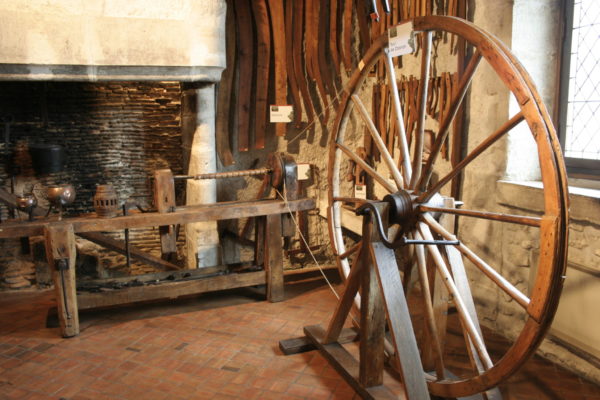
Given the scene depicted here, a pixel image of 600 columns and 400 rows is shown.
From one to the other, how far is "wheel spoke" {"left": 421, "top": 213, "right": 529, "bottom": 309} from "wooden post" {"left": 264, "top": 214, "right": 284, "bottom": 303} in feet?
6.49

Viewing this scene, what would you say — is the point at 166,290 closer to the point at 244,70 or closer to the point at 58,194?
the point at 58,194

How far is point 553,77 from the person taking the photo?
375 centimetres

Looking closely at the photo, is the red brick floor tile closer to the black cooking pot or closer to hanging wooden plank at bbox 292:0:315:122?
hanging wooden plank at bbox 292:0:315:122

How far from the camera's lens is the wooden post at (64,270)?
3.88m

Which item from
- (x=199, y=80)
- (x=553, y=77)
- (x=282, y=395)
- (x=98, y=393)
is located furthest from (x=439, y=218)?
→ (x=199, y=80)

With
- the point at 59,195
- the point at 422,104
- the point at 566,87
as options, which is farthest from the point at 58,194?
the point at 566,87

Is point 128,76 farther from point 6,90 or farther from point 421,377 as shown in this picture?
point 421,377

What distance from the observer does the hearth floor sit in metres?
3.23

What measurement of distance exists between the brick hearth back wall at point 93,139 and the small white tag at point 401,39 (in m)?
3.41

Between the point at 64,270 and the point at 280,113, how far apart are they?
259cm

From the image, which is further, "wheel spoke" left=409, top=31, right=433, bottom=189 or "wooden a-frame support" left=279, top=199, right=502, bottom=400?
"wheel spoke" left=409, top=31, right=433, bottom=189

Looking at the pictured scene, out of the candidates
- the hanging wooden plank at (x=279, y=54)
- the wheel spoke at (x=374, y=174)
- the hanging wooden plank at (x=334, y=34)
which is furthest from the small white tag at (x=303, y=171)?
the wheel spoke at (x=374, y=174)

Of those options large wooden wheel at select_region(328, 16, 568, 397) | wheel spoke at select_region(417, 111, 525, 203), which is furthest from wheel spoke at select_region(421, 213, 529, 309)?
wheel spoke at select_region(417, 111, 525, 203)

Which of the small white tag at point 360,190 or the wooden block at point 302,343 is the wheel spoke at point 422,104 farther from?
the small white tag at point 360,190
